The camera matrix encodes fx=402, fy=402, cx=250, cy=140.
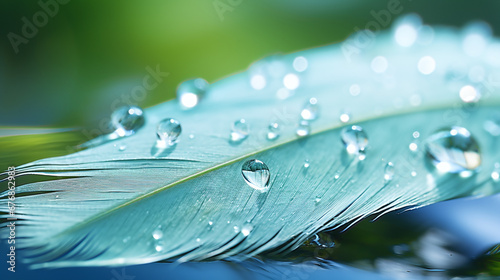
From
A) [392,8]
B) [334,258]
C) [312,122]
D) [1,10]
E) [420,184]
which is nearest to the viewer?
[334,258]

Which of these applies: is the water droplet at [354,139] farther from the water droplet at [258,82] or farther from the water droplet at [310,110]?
the water droplet at [258,82]

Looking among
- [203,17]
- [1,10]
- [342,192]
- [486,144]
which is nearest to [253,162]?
[342,192]

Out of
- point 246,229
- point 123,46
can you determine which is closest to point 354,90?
point 246,229

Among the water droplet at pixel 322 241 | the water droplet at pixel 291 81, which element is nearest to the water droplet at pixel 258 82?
the water droplet at pixel 291 81

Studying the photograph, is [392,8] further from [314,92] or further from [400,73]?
[314,92]

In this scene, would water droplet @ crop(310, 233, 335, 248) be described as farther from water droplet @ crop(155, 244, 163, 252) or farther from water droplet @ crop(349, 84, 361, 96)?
water droplet @ crop(349, 84, 361, 96)

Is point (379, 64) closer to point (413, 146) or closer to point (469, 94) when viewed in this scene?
point (469, 94)
